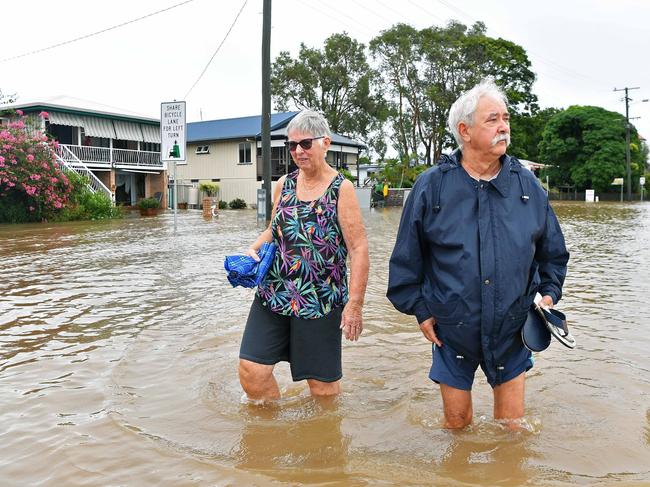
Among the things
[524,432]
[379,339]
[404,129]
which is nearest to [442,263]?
[524,432]

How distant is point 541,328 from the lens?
3.23 m

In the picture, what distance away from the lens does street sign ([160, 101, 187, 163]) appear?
17.2 metres

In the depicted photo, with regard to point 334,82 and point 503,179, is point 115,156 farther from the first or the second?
point 503,179

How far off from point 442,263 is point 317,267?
866 millimetres

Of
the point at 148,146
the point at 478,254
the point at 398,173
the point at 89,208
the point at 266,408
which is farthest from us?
the point at 398,173

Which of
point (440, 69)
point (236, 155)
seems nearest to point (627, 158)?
point (440, 69)

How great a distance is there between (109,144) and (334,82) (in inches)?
950

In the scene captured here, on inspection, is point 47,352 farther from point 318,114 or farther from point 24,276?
point 24,276

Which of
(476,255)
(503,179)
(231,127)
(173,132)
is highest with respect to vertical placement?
(231,127)

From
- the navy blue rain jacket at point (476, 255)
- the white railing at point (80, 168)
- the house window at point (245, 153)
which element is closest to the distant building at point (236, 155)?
the house window at point (245, 153)

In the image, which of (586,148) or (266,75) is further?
(586,148)

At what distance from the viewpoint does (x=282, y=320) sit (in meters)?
3.92

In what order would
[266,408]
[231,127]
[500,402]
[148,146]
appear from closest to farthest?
[500,402]
[266,408]
[148,146]
[231,127]

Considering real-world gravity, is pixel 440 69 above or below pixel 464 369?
above
